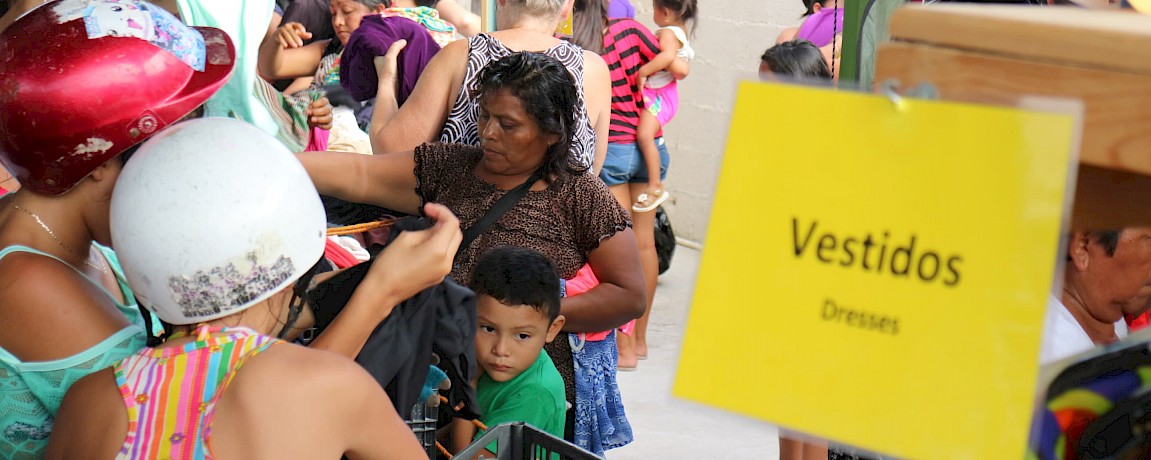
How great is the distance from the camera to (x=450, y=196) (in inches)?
114

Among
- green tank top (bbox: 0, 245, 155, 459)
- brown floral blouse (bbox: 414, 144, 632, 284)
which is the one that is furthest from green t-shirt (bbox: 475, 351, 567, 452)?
green tank top (bbox: 0, 245, 155, 459)

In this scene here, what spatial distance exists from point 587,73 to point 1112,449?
2639mm

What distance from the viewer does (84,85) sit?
171cm

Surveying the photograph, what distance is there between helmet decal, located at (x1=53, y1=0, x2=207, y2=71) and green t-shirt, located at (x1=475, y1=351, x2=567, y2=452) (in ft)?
3.75

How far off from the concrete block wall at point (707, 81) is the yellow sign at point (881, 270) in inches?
228

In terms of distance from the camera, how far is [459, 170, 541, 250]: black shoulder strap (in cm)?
283

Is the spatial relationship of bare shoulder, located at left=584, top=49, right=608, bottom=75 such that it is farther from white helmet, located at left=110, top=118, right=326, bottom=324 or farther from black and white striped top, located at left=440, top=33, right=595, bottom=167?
white helmet, located at left=110, top=118, right=326, bottom=324

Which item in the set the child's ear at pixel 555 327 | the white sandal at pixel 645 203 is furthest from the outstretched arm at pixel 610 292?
the white sandal at pixel 645 203

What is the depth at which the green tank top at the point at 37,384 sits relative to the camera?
5.77 feet

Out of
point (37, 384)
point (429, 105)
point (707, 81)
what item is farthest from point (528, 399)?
point (707, 81)

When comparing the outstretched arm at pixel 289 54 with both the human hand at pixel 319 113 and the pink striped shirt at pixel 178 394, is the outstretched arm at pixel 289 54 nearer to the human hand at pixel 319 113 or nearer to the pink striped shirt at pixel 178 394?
the human hand at pixel 319 113

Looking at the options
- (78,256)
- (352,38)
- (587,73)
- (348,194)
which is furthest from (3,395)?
(352,38)

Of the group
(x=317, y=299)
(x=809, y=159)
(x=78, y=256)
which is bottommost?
(x=317, y=299)

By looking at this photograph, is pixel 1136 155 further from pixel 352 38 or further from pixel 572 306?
pixel 352 38
